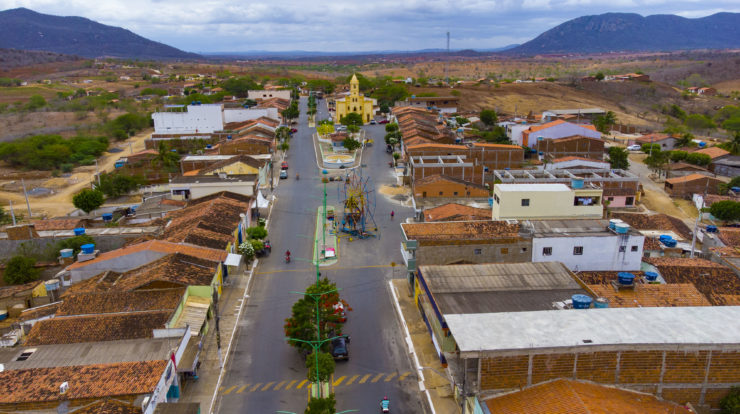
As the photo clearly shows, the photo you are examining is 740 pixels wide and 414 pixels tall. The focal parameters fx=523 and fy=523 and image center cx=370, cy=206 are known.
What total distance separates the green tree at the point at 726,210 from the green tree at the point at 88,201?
2154 inches

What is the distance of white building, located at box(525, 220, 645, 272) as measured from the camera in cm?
2986

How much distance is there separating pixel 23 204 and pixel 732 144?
295 ft

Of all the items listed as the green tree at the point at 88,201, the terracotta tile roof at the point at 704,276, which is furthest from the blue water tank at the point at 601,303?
the green tree at the point at 88,201

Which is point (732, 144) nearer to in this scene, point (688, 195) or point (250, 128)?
point (688, 195)

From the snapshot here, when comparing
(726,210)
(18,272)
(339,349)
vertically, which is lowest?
(339,349)

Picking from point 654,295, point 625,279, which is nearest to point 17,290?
point 625,279

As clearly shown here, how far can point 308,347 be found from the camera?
81.4 ft

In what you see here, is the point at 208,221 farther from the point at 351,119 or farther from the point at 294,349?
the point at 351,119

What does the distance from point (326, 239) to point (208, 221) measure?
9.27 m

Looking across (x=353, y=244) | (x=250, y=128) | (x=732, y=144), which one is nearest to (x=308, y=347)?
(x=353, y=244)

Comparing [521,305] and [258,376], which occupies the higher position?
[521,305]

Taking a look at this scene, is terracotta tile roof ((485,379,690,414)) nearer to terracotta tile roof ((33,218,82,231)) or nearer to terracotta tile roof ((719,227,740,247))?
terracotta tile roof ((719,227,740,247))

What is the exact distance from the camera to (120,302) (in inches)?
1049

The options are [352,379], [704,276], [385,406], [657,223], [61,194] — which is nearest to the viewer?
[385,406]
